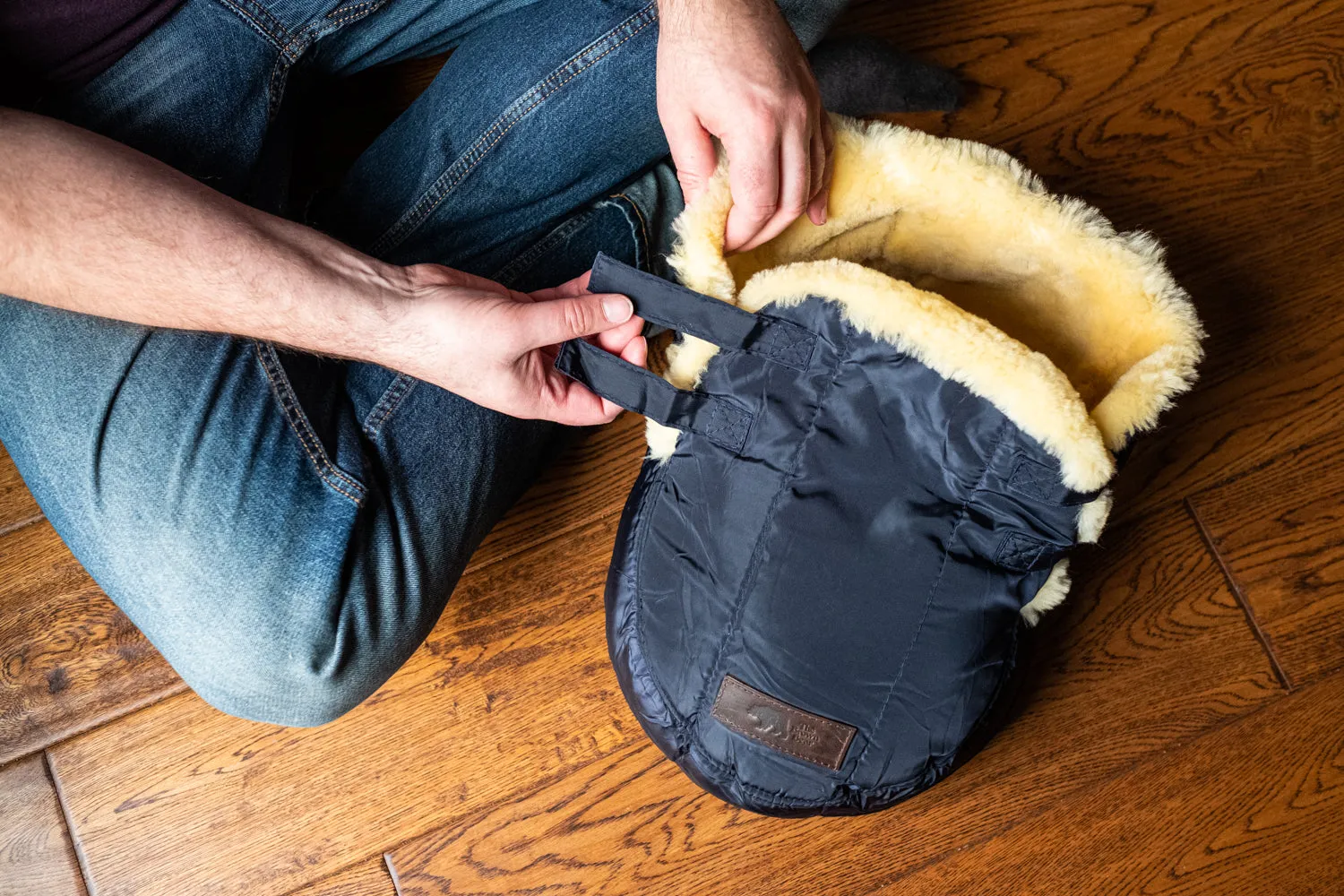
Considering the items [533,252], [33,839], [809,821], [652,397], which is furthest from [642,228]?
[33,839]

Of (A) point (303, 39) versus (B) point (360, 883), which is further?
(B) point (360, 883)

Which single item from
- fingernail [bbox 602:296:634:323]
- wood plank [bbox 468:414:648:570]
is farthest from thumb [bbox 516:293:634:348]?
wood plank [bbox 468:414:648:570]

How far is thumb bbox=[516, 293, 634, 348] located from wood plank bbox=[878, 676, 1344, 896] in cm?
60

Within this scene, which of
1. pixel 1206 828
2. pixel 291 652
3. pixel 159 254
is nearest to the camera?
pixel 159 254

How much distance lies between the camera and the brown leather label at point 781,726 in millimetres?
688

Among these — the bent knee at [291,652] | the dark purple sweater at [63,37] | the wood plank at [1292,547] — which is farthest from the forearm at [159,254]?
the wood plank at [1292,547]

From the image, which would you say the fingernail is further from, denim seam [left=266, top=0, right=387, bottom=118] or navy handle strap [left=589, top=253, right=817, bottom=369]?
denim seam [left=266, top=0, right=387, bottom=118]

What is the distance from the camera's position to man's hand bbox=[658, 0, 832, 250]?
623mm

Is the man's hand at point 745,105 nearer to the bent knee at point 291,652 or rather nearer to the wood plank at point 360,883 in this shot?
the bent knee at point 291,652

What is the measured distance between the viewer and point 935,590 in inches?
26.2

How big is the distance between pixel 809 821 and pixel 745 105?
2.09ft

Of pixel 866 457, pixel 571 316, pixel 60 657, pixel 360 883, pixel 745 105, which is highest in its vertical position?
pixel 745 105

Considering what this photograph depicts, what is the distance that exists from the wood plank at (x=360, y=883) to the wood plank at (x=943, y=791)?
0.02m

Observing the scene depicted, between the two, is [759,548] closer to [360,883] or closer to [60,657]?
[360,883]
